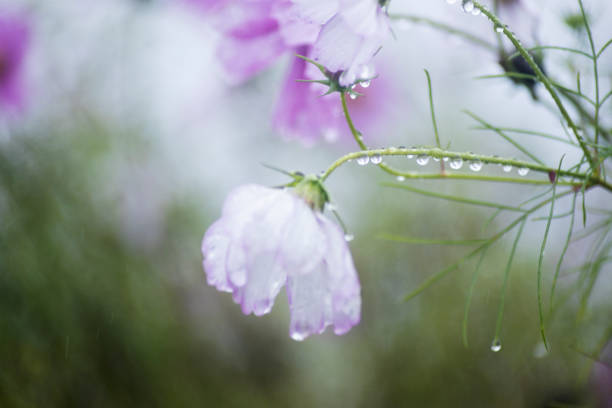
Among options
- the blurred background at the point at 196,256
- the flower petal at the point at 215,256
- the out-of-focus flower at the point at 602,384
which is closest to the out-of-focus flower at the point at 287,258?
the flower petal at the point at 215,256

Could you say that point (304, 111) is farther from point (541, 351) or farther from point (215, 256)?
point (541, 351)

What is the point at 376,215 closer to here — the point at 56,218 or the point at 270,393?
the point at 270,393

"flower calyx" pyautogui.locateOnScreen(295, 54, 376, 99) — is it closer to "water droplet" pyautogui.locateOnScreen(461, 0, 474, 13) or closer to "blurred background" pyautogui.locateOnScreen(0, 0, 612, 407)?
"water droplet" pyautogui.locateOnScreen(461, 0, 474, 13)

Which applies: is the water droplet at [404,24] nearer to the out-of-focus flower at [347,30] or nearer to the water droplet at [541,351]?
the out-of-focus flower at [347,30]

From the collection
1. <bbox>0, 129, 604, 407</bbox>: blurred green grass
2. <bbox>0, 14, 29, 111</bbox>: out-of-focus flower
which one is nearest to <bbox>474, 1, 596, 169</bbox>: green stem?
<bbox>0, 129, 604, 407</bbox>: blurred green grass

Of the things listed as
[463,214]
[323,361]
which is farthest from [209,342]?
[463,214]

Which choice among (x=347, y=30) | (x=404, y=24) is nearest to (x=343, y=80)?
(x=347, y=30)
